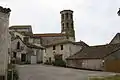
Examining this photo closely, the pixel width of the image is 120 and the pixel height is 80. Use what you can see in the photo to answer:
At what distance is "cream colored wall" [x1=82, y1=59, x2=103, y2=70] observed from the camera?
32.6m

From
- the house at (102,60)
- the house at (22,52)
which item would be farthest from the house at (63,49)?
the house at (102,60)

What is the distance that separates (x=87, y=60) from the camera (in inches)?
1384

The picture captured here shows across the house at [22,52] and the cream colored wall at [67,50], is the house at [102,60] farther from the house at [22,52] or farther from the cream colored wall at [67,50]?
the house at [22,52]

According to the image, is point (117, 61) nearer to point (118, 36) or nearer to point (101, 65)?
point (101, 65)

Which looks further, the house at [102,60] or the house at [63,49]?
the house at [63,49]

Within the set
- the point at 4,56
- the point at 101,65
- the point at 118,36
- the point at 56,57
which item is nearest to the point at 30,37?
the point at 56,57

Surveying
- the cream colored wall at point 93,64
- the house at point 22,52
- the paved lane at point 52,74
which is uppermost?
the house at point 22,52

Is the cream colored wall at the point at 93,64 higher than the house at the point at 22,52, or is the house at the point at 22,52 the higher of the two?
the house at the point at 22,52

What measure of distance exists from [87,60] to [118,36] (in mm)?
16090

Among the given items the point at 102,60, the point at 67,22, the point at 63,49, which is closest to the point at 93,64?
the point at 102,60

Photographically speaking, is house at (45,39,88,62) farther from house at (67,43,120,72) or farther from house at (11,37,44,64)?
house at (67,43,120,72)

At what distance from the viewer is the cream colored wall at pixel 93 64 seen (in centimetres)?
3262

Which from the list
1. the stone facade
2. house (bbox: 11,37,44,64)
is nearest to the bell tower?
the stone facade

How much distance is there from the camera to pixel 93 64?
111ft
